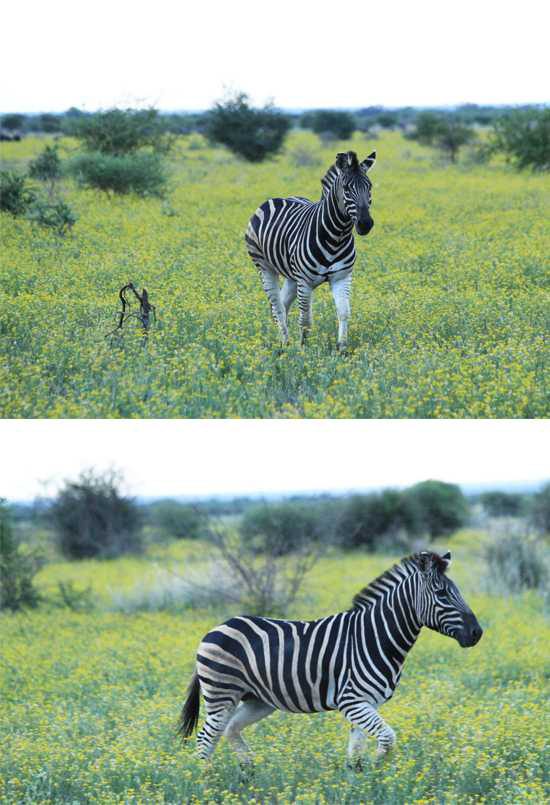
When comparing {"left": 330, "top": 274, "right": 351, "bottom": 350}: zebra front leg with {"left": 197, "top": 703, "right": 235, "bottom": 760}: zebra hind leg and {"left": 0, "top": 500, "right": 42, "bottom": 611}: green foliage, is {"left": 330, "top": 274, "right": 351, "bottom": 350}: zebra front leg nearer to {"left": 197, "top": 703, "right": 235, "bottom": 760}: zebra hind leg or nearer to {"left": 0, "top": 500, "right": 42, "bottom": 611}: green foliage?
{"left": 197, "top": 703, "right": 235, "bottom": 760}: zebra hind leg

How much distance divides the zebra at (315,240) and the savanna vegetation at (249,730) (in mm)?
3553

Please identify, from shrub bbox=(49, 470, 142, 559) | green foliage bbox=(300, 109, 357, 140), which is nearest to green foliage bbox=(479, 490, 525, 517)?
shrub bbox=(49, 470, 142, 559)

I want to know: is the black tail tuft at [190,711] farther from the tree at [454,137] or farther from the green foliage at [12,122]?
the green foliage at [12,122]

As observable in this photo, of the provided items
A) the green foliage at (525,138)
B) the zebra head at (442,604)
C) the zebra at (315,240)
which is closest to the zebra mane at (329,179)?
the zebra at (315,240)

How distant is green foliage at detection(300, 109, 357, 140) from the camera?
37.2 meters

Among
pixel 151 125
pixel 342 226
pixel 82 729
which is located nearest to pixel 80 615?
pixel 82 729

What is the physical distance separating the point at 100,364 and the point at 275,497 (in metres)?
11.3

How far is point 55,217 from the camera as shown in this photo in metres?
15.8

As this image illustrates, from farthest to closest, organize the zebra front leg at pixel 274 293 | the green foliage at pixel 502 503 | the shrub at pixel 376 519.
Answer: the green foliage at pixel 502 503 → the shrub at pixel 376 519 → the zebra front leg at pixel 274 293

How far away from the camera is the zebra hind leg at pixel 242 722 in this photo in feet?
22.3

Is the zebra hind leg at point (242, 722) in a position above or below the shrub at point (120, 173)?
below

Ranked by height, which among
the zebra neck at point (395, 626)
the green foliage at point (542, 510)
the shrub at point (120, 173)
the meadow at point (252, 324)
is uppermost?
the shrub at point (120, 173)

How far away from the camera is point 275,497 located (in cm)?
2034

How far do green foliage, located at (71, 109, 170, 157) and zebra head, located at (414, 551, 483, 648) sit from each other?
621 inches
